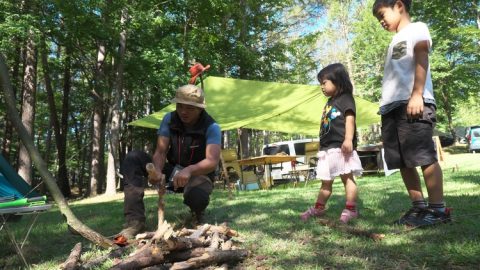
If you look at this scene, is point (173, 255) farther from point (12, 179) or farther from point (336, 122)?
point (12, 179)

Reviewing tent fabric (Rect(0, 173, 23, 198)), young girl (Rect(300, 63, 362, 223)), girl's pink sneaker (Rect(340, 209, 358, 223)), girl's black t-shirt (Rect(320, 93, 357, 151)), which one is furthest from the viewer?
girl's black t-shirt (Rect(320, 93, 357, 151))

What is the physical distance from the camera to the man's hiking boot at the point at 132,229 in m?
2.81

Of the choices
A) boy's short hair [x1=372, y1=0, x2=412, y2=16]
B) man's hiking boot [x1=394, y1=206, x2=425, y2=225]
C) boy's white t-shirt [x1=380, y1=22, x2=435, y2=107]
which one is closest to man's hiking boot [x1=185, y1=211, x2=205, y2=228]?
man's hiking boot [x1=394, y1=206, x2=425, y2=225]

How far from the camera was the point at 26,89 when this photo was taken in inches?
453

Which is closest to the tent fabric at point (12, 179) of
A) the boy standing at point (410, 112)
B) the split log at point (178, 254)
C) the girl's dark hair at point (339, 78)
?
the split log at point (178, 254)

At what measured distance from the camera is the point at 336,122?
10.7 feet

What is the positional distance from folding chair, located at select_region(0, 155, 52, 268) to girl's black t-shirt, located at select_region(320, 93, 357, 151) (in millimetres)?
1990

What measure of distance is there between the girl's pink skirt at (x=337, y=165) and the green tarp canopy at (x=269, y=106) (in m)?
4.90

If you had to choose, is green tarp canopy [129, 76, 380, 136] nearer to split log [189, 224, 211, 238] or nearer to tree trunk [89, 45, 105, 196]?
tree trunk [89, 45, 105, 196]

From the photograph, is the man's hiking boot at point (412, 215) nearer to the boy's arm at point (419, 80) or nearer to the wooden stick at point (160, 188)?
the boy's arm at point (419, 80)

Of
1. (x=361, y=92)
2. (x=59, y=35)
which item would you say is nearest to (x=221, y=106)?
(x=59, y=35)

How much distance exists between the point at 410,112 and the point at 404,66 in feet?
A: 1.23

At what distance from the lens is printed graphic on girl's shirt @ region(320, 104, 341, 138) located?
129 inches

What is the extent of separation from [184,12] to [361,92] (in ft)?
49.4
